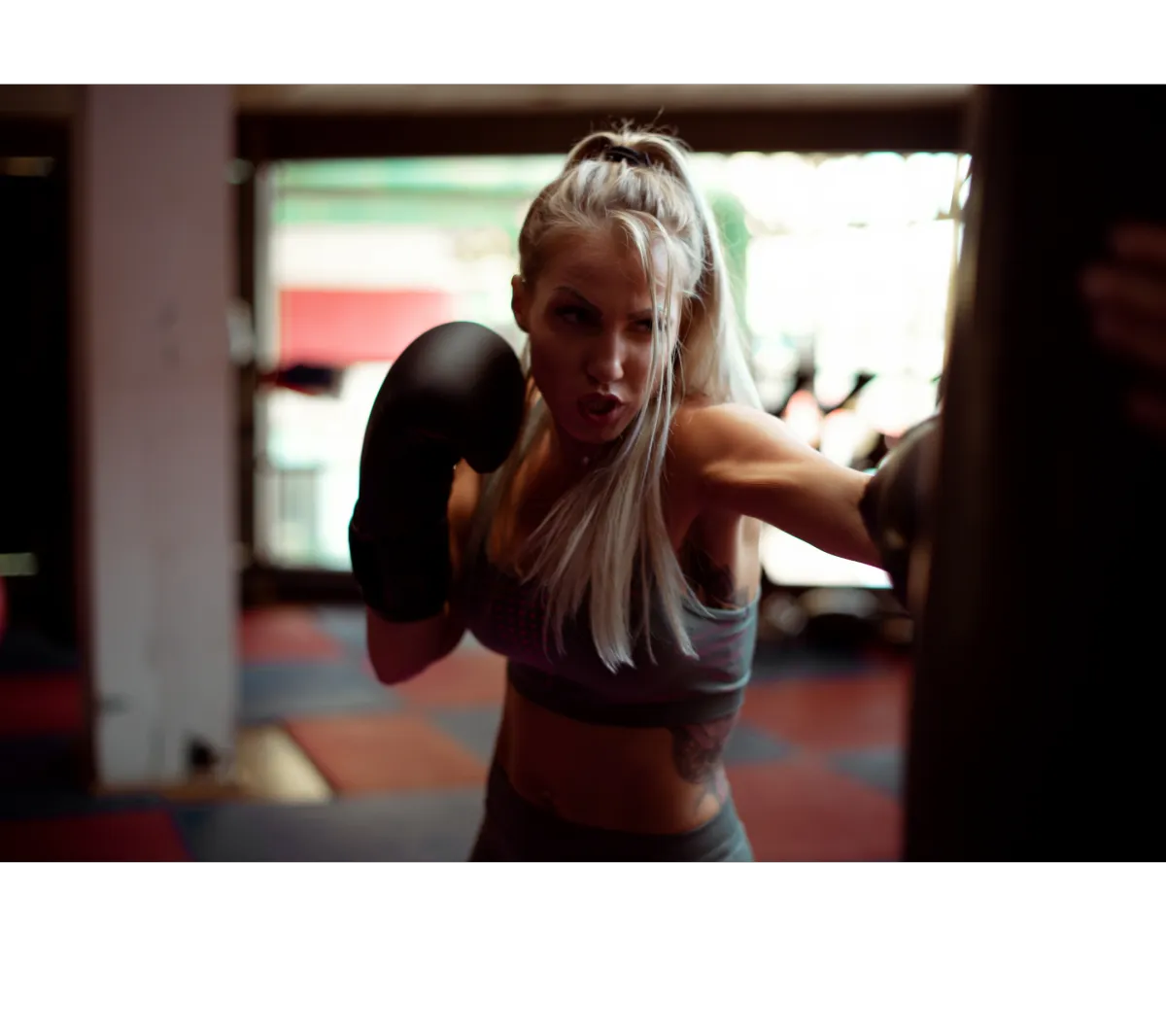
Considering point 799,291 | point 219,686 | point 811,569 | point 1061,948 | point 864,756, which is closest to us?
point 1061,948

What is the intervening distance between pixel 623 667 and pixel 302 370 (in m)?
2.71

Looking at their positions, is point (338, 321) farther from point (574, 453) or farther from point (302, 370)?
point (574, 453)

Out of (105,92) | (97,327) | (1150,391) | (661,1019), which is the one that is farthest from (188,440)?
(1150,391)

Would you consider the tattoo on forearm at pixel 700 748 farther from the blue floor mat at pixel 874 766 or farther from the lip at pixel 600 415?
the blue floor mat at pixel 874 766

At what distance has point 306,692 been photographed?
401cm

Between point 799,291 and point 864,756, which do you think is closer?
point 864,756

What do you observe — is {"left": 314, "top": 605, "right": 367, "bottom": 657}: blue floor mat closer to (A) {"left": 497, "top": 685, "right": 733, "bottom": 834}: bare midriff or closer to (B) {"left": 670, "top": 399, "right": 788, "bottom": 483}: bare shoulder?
(A) {"left": 497, "top": 685, "right": 733, "bottom": 834}: bare midriff

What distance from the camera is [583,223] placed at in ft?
2.82

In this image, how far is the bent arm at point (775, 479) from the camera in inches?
33.6

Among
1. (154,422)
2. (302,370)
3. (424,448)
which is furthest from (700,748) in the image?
(302,370)

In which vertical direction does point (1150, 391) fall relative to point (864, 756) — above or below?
above

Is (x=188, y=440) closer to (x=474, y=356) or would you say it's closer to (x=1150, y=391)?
(x=474, y=356)

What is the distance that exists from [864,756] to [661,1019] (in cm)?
282

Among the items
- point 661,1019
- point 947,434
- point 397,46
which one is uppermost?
point 397,46
